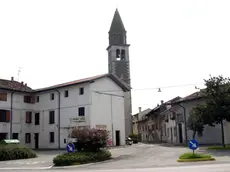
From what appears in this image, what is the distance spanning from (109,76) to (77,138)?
1866 cm

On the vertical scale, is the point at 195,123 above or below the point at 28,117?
below

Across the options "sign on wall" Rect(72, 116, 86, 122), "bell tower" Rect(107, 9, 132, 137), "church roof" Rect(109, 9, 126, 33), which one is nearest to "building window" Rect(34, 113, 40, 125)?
"sign on wall" Rect(72, 116, 86, 122)

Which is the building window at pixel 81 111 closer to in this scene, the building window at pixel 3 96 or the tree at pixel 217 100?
the building window at pixel 3 96

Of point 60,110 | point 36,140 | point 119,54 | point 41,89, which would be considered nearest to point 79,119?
point 60,110

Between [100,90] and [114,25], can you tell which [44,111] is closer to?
[100,90]

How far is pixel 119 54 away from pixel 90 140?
1638 inches

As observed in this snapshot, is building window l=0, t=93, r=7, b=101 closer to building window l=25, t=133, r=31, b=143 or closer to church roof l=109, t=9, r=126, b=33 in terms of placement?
building window l=25, t=133, r=31, b=143

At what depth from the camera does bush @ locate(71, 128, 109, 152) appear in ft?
75.5

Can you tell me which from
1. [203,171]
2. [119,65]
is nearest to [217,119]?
[203,171]

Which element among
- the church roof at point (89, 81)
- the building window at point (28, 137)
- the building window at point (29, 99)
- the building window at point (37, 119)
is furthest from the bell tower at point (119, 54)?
the building window at point (28, 137)

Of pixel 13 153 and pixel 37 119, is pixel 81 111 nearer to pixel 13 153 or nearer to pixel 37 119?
pixel 37 119

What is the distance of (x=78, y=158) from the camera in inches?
814

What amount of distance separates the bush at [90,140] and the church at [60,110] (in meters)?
13.6

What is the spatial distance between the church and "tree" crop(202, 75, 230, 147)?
14.8 meters
